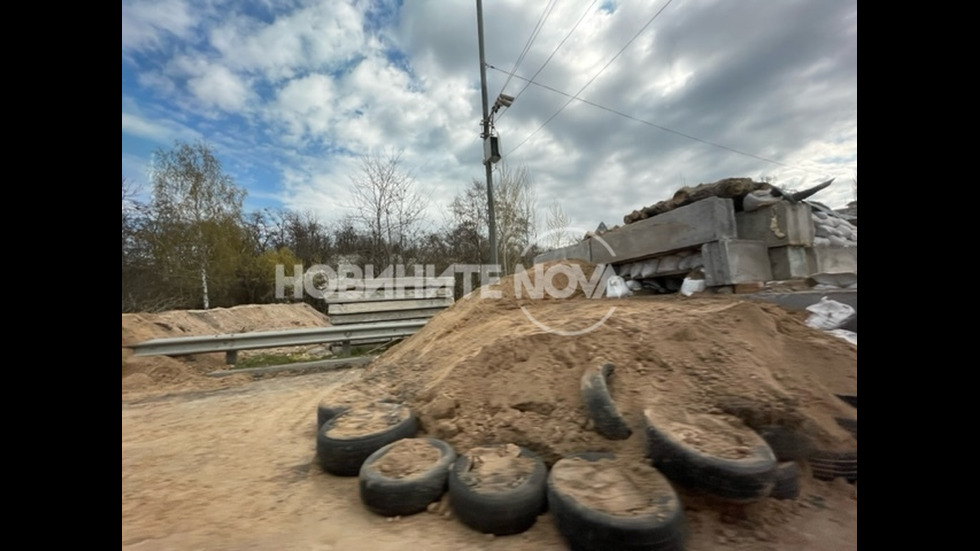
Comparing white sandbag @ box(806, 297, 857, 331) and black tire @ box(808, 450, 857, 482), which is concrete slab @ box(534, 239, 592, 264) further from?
black tire @ box(808, 450, 857, 482)

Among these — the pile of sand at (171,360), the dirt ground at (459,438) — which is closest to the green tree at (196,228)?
the pile of sand at (171,360)

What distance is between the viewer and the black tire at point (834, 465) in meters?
1.92

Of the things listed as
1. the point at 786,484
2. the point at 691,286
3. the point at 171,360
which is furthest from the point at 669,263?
the point at 171,360

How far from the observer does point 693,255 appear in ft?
14.3

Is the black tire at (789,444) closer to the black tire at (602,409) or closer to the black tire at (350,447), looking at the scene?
the black tire at (602,409)

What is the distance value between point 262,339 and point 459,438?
5446 mm

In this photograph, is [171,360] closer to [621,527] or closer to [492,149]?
[621,527]

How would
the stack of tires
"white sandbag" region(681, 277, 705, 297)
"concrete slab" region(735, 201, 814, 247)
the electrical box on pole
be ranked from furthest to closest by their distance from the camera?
the electrical box on pole → "white sandbag" region(681, 277, 705, 297) → "concrete slab" region(735, 201, 814, 247) → the stack of tires

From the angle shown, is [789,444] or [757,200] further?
[757,200]

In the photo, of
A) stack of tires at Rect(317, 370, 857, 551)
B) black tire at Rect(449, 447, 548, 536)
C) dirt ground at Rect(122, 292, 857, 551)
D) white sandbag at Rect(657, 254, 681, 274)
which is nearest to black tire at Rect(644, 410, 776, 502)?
stack of tires at Rect(317, 370, 857, 551)

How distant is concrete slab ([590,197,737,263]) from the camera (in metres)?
3.91

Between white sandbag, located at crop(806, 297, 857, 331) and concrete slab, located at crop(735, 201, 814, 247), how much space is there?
43.1 inches

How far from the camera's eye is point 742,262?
381 centimetres
